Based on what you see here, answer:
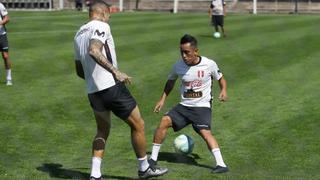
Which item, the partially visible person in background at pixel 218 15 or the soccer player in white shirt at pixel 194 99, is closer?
the soccer player in white shirt at pixel 194 99

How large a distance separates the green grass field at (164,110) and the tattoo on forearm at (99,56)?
1.43 m

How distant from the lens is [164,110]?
11.2m

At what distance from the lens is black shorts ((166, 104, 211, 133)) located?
7.61 m

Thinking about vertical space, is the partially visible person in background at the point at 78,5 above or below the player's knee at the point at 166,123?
below

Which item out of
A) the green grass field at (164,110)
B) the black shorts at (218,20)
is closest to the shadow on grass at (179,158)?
the green grass field at (164,110)

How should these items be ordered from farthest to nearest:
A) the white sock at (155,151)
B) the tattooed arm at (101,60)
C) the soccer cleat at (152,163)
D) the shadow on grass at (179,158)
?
the shadow on grass at (179,158) < the white sock at (155,151) < the soccer cleat at (152,163) < the tattooed arm at (101,60)

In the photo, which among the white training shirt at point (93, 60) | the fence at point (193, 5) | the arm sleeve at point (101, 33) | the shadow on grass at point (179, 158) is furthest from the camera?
the fence at point (193, 5)

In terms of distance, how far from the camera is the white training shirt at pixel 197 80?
761 cm

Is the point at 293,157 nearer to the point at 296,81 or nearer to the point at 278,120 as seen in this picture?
the point at 278,120

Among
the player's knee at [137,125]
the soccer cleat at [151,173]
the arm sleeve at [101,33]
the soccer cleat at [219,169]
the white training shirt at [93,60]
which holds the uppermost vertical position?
the arm sleeve at [101,33]

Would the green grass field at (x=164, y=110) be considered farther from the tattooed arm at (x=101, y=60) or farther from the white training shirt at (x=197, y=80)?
the tattooed arm at (x=101, y=60)

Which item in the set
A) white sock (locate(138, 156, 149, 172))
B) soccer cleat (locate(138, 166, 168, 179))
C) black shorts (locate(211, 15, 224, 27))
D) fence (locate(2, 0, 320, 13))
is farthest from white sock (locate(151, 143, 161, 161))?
fence (locate(2, 0, 320, 13))

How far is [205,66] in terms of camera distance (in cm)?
764

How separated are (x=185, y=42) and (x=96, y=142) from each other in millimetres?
1438
